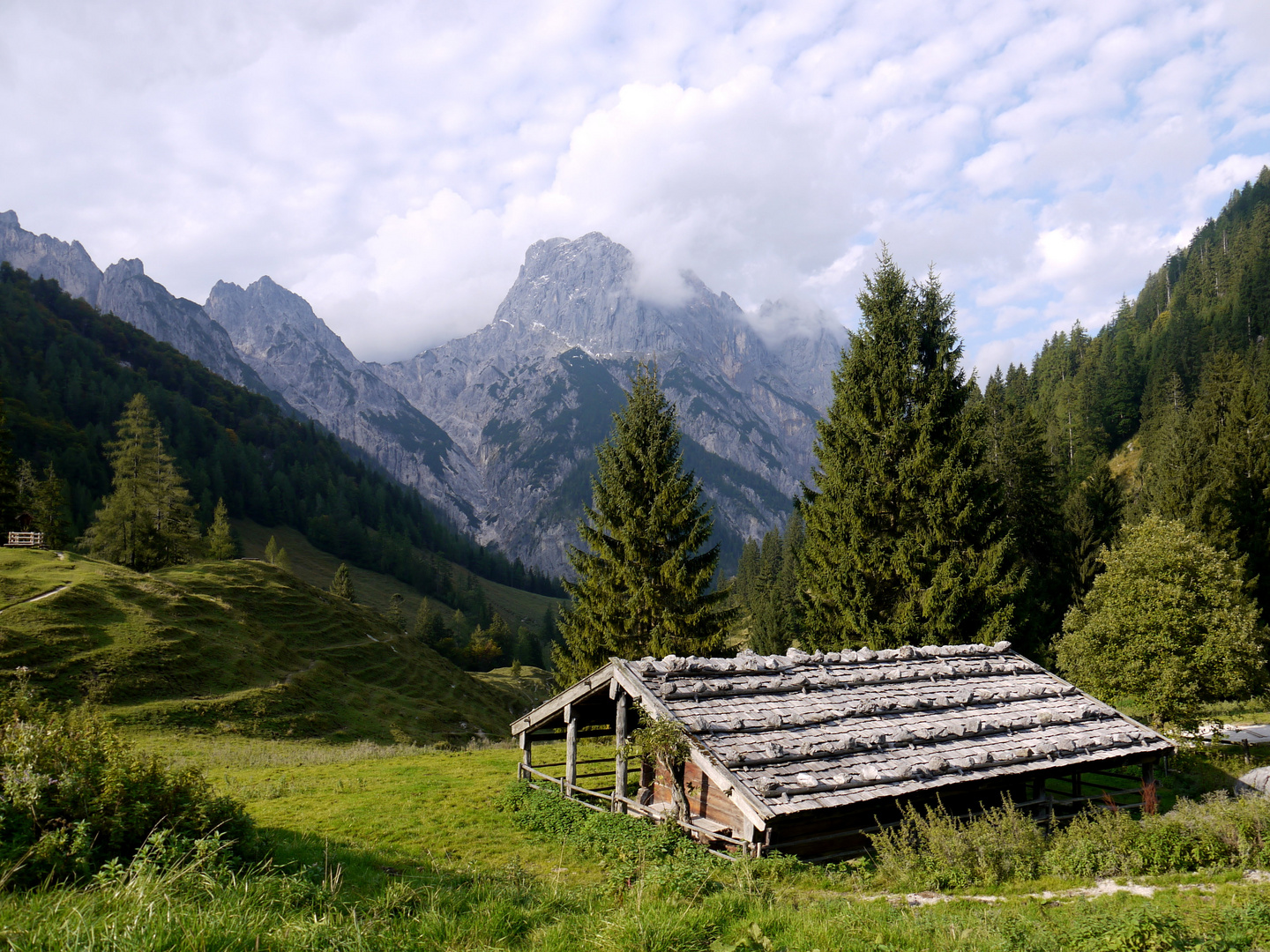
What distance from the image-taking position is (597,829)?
14477mm

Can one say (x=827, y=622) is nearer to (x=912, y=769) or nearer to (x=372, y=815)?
(x=912, y=769)

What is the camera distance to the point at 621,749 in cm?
1489

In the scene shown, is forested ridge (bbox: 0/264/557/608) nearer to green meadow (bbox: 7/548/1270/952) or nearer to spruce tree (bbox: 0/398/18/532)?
spruce tree (bbox: 0/398/18/532)

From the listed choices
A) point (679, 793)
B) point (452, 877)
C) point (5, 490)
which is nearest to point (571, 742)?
point (679, 793)

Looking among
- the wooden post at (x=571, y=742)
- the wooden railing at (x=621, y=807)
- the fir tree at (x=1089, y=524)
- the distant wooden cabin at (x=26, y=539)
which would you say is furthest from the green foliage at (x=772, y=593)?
the distant wooden cabin at (x=26, y=539)

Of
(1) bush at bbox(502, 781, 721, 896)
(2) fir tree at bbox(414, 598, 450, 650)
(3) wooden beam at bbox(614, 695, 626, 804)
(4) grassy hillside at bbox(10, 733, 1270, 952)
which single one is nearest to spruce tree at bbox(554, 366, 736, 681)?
(1) bush at bbox(502, 781, 721, 896)

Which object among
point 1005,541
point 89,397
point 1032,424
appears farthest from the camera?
point 89,397

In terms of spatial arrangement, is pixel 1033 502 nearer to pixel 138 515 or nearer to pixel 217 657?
pixel 217 657

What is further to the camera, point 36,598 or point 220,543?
point 220,543

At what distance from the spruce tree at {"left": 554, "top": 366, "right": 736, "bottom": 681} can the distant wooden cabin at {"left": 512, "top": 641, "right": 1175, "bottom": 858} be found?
338 inches

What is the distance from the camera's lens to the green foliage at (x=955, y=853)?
1126cm

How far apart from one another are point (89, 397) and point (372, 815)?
516 feet

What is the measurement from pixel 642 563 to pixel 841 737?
15034 millimetres

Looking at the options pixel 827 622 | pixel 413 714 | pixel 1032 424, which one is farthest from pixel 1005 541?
pixel 413 714
